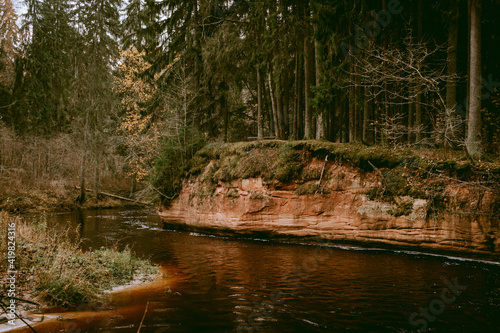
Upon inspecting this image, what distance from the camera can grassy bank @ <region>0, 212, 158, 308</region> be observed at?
18.9ft

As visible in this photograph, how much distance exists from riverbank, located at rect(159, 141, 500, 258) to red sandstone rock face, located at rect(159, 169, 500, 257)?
32mm

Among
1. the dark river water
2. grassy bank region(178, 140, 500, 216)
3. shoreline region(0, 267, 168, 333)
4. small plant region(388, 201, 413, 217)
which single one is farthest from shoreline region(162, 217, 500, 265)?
shoreline region(0, 267, 168, 333)

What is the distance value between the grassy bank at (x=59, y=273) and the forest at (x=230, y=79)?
10.0 meters

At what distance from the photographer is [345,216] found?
12531mm

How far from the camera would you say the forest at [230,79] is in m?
12.8

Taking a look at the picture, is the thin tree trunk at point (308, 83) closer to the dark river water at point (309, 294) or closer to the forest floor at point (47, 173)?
the dark river water at point (309, 294)

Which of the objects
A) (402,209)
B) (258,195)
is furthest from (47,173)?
(402,209)

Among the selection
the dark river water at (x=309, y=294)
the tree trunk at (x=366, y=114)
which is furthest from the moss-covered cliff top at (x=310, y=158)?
the dark river water at (x=309, y=294)

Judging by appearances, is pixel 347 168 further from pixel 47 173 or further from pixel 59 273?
pixel 47 173

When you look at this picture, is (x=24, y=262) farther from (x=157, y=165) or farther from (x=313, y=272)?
(x=157, y=165)

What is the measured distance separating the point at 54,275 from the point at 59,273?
84 millimetres

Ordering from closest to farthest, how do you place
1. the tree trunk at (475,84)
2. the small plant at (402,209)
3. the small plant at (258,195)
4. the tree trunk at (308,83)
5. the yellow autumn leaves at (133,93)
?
the tree trunk at (475,84) < the small plant at (402,209) < the small plant at (258,195) < the tree trunk at (308,83) < the yellow autumn leaves at (133,93)

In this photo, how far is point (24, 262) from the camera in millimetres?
6430

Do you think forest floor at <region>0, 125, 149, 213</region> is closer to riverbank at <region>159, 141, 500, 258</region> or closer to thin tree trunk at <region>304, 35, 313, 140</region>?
riverbank at <region>159, 141, 500, 258</region>
